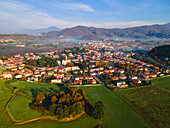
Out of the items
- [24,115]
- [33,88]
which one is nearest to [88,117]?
[24,115]

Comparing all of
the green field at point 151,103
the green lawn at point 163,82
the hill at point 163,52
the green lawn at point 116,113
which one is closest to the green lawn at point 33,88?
the green lawn at point 116,113

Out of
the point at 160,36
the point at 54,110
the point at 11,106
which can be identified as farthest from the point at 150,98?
the point at 160,36

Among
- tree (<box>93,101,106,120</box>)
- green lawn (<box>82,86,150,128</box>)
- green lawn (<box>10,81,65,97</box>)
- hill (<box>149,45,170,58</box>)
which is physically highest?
hill (<box>149,45,170,58</box>)

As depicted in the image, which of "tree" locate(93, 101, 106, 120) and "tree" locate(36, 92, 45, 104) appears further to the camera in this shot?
"tree" locate(36, 92, 45, 104)

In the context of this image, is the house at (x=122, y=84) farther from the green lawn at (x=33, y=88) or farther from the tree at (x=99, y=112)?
the green lawn at (x=33, y=88)

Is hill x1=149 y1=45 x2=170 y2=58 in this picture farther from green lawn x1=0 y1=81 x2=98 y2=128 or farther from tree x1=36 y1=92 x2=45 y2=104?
tree x1=36 y1=92 x2=45 y2=104

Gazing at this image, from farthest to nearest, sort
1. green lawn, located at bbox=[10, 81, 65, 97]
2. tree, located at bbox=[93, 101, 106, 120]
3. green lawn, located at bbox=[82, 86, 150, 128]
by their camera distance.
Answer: green lawn, located at bbox=[10, 81, 65, 97]
tree, located at bbox=[93, 101, 106, 120]
green lawn, located at bbox=[82, 86, 150, 128]

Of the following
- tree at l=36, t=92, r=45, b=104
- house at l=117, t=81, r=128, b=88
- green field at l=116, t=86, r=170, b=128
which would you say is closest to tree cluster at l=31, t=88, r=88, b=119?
tree at l=36, t=92, r=45, b=104
